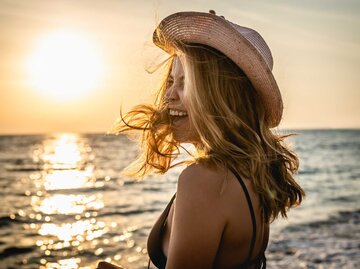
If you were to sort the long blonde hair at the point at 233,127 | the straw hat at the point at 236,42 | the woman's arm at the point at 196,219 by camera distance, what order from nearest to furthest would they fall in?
the woman's arm at the point at 196,219, the long blonde hair at the point at 233,127, the straw hat at the point at 236,42

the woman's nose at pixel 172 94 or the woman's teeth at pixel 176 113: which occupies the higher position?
the woman's nose at pixel 172 94

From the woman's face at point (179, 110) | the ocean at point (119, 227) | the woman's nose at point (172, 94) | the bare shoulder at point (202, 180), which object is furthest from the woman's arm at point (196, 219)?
the ocean at point (119, 227)

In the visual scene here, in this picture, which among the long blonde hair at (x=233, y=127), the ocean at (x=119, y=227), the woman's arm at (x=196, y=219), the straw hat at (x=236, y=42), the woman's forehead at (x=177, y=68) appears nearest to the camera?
the woman's arm at (x=196, y=219)

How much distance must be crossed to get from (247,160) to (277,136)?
1.65 feet

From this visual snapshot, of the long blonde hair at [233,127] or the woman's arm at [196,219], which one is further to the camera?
the long blonde hair at [233,127]

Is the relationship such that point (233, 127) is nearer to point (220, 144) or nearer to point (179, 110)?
point (220, 144)

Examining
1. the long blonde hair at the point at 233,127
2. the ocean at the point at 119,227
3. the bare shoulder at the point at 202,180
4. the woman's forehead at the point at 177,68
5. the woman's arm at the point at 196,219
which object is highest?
the woman's forehead at the point at 177,68

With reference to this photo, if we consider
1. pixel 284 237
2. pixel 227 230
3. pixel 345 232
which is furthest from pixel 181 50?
pixel 345 232

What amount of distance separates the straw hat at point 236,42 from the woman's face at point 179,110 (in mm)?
170

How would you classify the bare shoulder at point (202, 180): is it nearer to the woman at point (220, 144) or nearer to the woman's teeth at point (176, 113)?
the woman at point (220, 144)

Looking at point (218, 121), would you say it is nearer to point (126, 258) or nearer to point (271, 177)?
point (271, 177)

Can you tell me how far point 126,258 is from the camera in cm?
966

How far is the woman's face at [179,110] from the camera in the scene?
241 cm

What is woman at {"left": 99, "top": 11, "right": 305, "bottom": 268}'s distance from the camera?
205 centimetres
